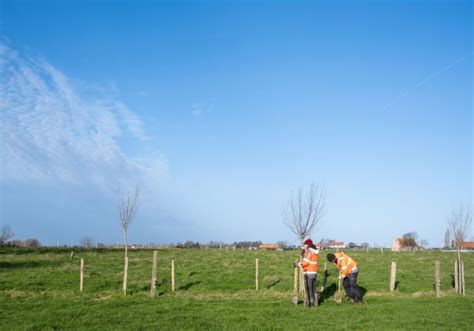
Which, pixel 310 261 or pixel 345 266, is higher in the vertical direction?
pixel 310 261

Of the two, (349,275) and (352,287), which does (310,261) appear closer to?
(349,275)

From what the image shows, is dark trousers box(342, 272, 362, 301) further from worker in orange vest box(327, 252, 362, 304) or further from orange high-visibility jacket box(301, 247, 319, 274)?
orange high-visibility jacket box(301, 247, 319, 274)

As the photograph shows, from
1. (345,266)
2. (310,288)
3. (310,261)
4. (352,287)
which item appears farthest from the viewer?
(345,266)

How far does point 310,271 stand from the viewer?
16594mm

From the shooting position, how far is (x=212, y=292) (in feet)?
69.5

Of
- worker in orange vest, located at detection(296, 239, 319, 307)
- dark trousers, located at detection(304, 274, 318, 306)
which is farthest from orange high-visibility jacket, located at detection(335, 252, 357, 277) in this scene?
dark trousers, located at detection(304, 274, 318, 306)

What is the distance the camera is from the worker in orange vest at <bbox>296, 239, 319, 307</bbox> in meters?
16.5

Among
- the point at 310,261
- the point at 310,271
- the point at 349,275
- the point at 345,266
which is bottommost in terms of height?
the point at 349,275

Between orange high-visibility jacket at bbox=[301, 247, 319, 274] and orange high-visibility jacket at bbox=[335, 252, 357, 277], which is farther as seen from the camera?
orange high-visibility jacket at bbox=[335, 252, 357, 277]

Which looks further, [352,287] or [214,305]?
[352,287]

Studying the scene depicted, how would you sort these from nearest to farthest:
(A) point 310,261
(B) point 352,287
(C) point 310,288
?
(C) point 310,288 < (A) point 310,261 < (B) point 352,287

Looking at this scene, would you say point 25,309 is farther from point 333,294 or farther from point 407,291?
point 407,291

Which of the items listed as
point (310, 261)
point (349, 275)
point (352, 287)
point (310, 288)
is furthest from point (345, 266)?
point (310, 288)

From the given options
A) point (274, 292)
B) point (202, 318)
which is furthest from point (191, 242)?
point (202, 318)
